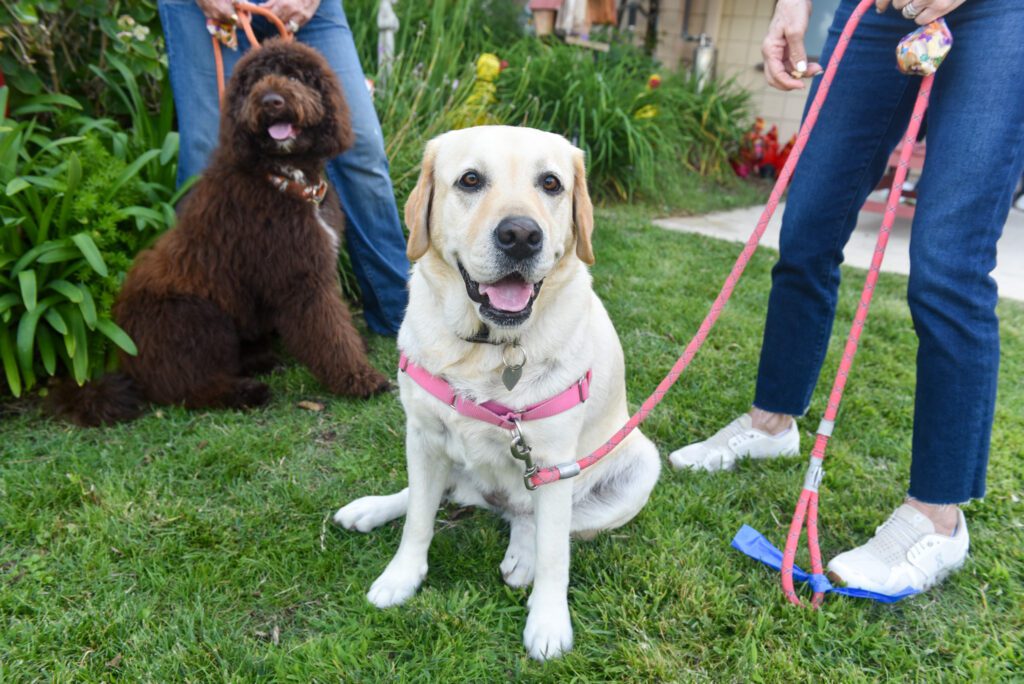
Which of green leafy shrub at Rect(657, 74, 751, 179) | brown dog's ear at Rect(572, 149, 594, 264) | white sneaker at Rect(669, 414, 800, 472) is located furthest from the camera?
green leafy shrub at Rect(657, 74, 751, 179)

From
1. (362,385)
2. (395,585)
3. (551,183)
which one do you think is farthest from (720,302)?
(362,385)

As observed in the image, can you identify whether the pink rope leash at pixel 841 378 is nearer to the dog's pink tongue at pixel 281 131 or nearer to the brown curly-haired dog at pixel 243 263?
the brown curly-haired dog at pixel 243 263

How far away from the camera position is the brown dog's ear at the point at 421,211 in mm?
1785

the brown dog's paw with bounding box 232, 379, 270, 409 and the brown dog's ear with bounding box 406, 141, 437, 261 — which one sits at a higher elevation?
the brown dog's ear with bounding box 406, 141, 437, 261

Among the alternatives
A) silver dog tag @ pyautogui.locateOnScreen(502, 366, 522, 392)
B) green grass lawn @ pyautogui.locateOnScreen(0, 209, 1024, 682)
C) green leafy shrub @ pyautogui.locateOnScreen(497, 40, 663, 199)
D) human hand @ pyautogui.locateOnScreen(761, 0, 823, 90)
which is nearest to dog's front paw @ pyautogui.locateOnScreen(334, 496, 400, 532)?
green grass lawn @ pyautogui.locateOnScreen(0, 209, 1024, 682)

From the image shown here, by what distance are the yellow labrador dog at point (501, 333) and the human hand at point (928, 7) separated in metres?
0.93

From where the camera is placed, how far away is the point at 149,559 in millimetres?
2074

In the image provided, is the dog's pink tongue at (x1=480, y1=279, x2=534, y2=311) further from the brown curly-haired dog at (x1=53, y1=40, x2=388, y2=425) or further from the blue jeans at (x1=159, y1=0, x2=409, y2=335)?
the blue jeans at (x1=159, y1=0, x2=409, y2=335)

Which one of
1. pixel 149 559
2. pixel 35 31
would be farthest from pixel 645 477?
pixel 35 31

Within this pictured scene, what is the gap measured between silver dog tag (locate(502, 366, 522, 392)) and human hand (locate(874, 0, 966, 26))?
1370 mm

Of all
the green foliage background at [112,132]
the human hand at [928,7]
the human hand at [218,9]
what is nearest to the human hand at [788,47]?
the human hand at [928,7]

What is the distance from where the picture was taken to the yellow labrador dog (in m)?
1.67

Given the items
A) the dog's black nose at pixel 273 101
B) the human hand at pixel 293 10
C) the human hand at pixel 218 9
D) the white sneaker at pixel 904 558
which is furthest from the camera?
the human hand at pixel 293 10

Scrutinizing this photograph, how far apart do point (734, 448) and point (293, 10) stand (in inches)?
107
